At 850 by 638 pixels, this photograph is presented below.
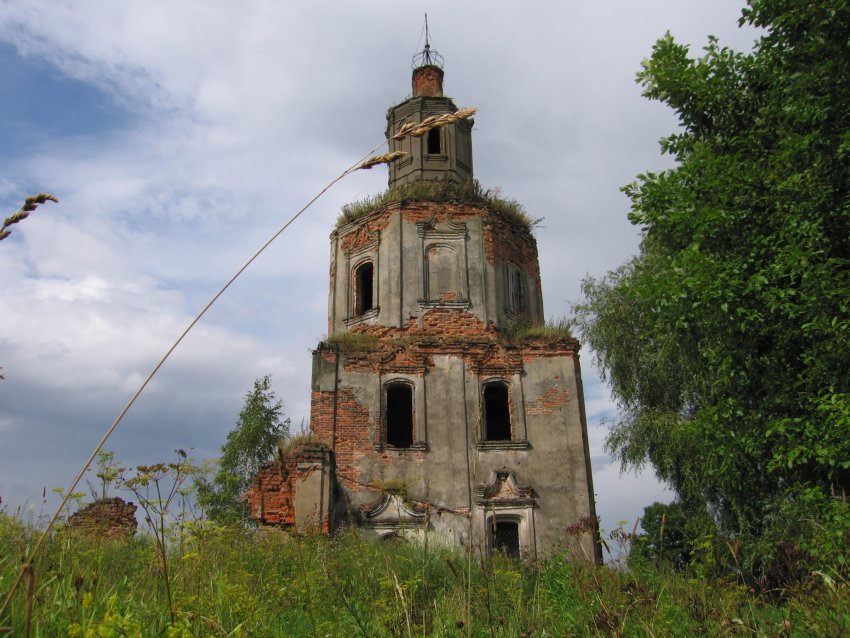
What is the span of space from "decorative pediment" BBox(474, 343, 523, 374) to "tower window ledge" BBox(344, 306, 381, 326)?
3.37 m

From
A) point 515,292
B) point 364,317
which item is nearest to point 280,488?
point 364,317

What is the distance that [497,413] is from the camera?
20.1 meters

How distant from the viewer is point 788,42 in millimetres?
10422

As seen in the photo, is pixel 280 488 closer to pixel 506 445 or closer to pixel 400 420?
pixel 400 420

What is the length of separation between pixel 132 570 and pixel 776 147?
Answer: 10.6 m

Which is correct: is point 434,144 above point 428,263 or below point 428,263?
above

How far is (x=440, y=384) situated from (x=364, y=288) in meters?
4.82

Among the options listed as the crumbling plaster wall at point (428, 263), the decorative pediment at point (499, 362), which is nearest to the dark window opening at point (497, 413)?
the decorative pediment at point (499, 362)

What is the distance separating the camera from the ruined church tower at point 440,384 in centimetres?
1580

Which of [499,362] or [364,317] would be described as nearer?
[499,362]

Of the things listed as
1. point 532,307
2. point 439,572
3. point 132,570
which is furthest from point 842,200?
point 532,307

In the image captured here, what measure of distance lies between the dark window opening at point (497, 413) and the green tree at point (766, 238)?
793cm

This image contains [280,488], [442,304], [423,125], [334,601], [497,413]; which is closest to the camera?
[423,125]

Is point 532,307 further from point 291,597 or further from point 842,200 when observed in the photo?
point 291,597
